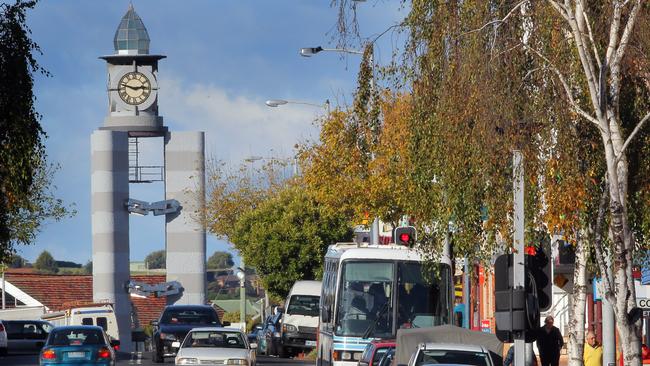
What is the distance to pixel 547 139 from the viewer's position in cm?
1834

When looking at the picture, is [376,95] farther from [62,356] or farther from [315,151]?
[315,151]

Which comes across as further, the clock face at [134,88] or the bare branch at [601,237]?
the clock face at [134,88]

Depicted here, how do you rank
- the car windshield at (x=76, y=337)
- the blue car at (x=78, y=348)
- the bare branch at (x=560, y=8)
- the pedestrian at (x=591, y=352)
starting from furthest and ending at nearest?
the car windshield at (x=76, y=337) < the blue car at (x=78, y=348) < the pedestrian at (x=591, y=352) < the bare branch at (x=560, y=8)

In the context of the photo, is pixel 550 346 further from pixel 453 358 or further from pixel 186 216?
pixel 186 216

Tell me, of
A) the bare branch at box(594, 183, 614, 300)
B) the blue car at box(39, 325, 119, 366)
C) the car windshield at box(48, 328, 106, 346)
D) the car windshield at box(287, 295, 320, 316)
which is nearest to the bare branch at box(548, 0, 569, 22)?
the bare branch at box(594, 183, 614, 300)

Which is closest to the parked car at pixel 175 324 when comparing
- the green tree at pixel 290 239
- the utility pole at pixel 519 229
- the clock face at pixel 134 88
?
the green tree at pixel 290 239

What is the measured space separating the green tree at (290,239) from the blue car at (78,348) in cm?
2865

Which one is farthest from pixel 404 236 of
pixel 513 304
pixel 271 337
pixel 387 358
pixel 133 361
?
pixel 271 337

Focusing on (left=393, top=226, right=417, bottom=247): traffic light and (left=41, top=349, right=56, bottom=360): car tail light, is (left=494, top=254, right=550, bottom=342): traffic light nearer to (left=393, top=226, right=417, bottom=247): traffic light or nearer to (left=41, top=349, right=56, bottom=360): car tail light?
(left=393, top=226, right=417, bottom=247): traffic light

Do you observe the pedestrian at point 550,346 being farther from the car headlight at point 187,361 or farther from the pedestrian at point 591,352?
the car headlight at point 187,361

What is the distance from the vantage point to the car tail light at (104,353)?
33.8 metres

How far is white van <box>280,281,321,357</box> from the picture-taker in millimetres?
51219

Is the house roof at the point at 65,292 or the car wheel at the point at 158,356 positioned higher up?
the house roof at the point at 65,292

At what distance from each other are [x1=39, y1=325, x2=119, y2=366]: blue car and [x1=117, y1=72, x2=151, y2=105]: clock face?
39.9 m
